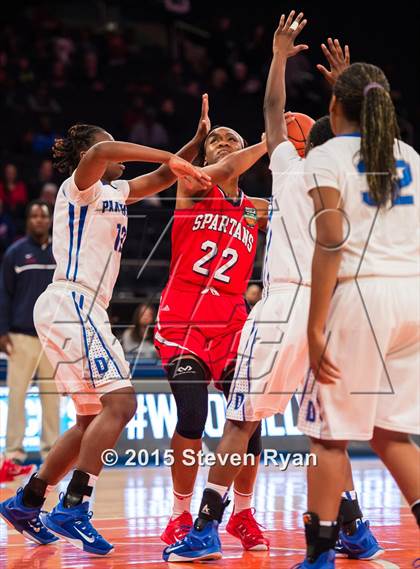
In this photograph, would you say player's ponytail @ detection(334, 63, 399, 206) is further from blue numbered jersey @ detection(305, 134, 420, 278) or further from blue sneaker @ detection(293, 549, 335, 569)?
blue sneaker @ detection(293, 549, 335, 569)

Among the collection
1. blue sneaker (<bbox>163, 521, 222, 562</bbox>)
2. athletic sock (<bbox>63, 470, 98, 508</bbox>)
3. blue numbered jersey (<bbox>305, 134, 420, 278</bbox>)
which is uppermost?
blue numbered jersey (<bbox>305, 134, 420, 278</bbox>)

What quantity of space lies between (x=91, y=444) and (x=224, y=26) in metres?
15.1

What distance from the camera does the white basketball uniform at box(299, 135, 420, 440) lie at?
161 inches

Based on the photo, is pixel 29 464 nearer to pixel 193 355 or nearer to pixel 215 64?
pixel 193 355

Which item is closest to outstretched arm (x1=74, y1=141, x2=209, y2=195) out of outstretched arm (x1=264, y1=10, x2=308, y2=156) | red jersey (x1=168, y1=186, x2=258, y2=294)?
outstretched arm (x1=264, y1=10, x2=308, y2=156)

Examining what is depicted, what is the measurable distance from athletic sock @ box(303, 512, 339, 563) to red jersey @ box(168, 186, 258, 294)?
2.07 metres

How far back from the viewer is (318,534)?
4.13 m

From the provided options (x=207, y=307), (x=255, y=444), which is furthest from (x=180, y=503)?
(x=207, y=307)

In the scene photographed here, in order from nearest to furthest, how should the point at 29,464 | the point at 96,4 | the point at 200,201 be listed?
1. the point at 200,201
2. the point at 29,464
3. the point at 96,4

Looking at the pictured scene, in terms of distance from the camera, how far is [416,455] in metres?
4.20

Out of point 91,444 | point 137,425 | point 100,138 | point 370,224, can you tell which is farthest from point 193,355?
point 137,425

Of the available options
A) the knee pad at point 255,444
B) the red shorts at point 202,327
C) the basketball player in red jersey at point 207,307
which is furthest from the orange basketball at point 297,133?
the knee pad at point 255,444

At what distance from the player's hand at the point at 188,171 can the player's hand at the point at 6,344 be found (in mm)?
4764

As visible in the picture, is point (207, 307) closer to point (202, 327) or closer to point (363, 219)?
point (202, 327)
